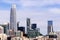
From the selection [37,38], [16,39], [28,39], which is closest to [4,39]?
[16,39]

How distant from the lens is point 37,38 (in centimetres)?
3422

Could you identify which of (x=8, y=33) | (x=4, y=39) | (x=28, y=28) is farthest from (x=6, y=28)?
(x=4, y=39)

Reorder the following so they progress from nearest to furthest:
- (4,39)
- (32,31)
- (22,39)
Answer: (4,39) → (22,39) → (32,31)

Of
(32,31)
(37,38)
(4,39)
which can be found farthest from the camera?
(32,31)

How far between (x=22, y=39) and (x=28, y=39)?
1405mm

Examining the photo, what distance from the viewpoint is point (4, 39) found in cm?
2933

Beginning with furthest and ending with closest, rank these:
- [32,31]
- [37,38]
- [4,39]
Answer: [32,31]
[37,38]
[4,39]

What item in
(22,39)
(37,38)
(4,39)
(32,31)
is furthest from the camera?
(32,31)

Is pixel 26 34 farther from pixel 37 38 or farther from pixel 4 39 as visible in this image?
pixel 4 39

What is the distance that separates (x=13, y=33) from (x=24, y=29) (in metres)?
1.94

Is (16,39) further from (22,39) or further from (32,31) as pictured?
(32,31)

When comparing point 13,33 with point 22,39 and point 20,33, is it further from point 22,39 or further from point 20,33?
point 22,39

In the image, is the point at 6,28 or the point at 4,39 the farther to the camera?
the point at 6,28

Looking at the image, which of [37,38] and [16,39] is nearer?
[16,39]
